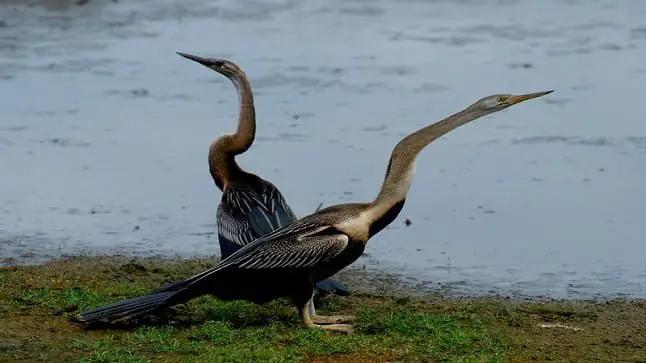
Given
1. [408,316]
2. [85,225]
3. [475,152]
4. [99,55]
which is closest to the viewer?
[408,316]

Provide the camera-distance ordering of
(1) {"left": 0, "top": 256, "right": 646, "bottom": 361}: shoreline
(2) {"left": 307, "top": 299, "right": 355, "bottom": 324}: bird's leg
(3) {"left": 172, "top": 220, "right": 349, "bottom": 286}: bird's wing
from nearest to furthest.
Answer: (1) {"left": 0, "top": 256, "right": 646, "bottom": 361}: shoreline → (3) {"left": 172, "top": 220, "right": 349, "bottom": 286}: bird's wing → (2) {"left": 307, "top": 299, "right": 355, "bottom": 324}: bird's leg

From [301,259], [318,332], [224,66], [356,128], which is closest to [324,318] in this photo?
[318,332]

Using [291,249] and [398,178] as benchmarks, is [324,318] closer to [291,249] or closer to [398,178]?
[291,249]

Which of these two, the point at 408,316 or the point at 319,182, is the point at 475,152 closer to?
the point at 319,182

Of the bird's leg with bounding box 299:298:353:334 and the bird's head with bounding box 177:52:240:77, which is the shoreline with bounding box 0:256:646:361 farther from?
the bird's head with bounding box 177:52:240:77

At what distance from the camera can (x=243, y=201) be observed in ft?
30.5

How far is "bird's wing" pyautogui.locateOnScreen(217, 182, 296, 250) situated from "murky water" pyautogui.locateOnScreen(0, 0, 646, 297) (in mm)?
1173

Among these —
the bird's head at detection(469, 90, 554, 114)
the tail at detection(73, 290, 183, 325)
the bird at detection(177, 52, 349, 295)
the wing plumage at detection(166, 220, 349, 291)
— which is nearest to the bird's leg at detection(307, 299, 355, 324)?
the wing plumage at detection(166, 220, 349, 291)

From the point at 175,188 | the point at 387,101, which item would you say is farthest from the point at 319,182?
the point at 387,101

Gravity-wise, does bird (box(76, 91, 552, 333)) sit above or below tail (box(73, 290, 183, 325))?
above

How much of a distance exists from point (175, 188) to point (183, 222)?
931 millimetres

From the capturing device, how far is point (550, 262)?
10312mm

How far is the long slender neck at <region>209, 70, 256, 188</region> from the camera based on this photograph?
10055 millimetres

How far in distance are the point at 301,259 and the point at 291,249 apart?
0.08 m
